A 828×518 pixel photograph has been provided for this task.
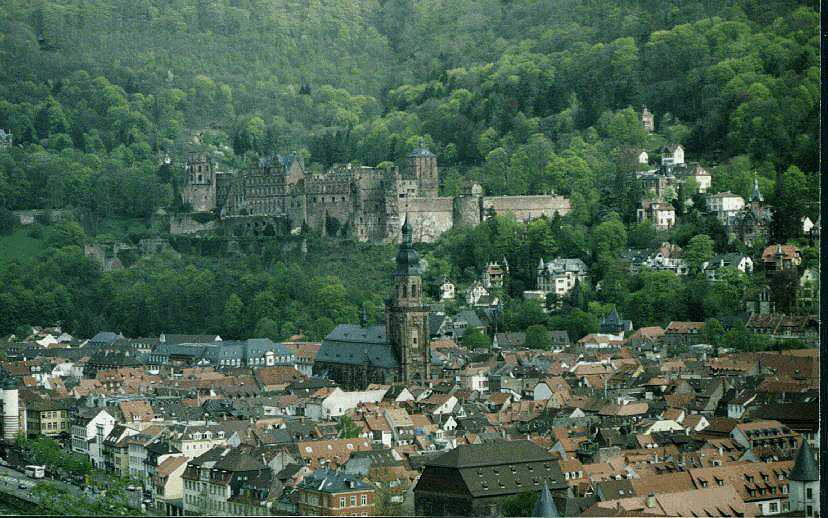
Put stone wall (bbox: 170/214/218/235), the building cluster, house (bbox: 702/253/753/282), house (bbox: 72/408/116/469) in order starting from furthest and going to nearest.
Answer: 1. stone wall (bbox: 170/214/218/235)
2. house (bbox: 702/253/753/282)
3. house (bbox: 72/408/116/469)
4. the building cluster

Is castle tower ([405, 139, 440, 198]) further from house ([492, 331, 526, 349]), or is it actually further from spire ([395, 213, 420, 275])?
spire ([395, 213, 420, 275])

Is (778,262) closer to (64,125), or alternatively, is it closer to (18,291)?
(18,291)

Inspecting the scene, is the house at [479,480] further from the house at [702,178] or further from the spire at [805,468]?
the house at [702,178]

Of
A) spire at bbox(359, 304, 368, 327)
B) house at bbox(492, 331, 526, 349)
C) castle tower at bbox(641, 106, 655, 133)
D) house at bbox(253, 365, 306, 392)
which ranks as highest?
castle tower at bbox(641, 106, 655, 133)

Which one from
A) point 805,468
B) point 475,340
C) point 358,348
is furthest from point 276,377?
point 805,468

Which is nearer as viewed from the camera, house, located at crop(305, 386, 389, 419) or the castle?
house, located at crop(305, 386, 389, 419)

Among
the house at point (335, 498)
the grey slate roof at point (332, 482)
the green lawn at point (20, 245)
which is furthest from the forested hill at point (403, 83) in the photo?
the house at point (335, 498)

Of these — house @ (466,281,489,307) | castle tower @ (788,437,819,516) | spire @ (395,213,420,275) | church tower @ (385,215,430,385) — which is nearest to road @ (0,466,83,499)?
castle tower @ (788,437,819,516)
